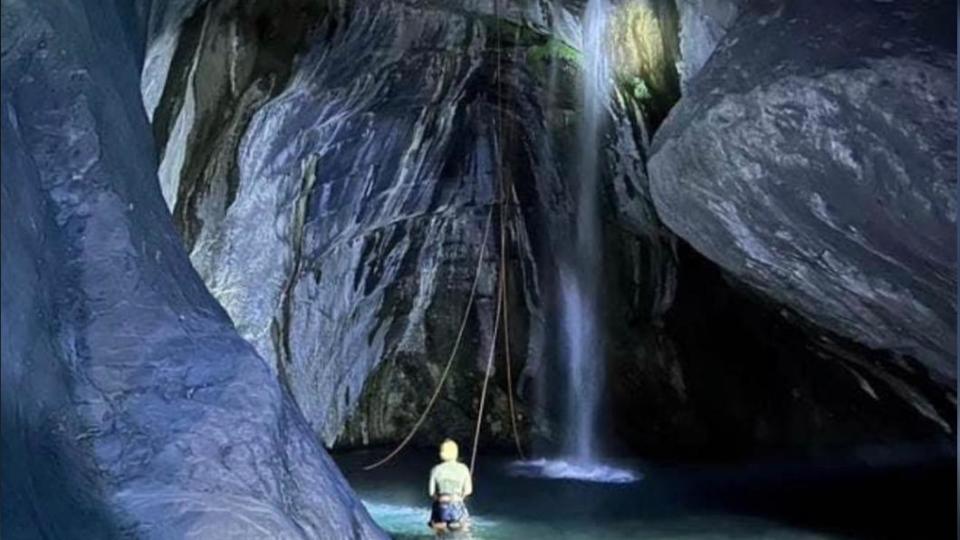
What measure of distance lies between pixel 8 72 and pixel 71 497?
7.09 feet

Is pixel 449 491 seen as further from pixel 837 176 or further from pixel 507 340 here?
pixel 507 340

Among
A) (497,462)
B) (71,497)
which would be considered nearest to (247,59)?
(71,497)

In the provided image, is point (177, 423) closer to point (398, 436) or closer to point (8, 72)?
point (8, 72)

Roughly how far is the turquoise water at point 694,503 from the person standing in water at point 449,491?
2.43 feet

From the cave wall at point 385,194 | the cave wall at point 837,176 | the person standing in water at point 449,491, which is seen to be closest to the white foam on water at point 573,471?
the cave wall at point 385,194

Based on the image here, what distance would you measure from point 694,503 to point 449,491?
4306 millimetres

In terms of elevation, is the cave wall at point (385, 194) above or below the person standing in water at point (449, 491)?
above

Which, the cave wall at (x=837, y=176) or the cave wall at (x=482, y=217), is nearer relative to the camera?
the cave wall at (x=837, y=176)

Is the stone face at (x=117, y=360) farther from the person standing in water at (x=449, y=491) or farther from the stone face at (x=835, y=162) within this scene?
the stone face at (x=835, y=162)

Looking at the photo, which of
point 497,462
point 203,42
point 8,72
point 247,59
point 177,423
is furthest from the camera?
point 497,462

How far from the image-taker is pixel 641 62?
40.9ft

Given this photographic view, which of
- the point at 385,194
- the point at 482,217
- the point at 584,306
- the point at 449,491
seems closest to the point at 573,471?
the point at 584,306

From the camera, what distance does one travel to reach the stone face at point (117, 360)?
223 inches

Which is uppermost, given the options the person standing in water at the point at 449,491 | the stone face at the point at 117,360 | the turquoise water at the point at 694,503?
the stone face at the point at 117,360
